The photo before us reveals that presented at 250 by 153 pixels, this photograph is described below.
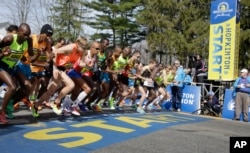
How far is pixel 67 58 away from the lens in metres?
8.95

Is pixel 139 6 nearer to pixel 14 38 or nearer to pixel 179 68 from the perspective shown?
pixel 179 68

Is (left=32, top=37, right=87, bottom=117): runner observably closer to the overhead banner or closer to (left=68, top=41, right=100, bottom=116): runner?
(left=68, top=41, right=100, bottom=116): runner

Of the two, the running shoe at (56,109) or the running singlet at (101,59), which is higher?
the running singlet at (101,59)

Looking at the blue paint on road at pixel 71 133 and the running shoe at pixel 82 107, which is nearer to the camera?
the blue paint on road at pixel 71 133

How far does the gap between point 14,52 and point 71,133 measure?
Result: 6.63 feet

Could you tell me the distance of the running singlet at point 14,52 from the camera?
7402 millimetres

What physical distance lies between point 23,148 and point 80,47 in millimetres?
3490

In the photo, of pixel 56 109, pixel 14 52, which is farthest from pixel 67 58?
pixel 14 52

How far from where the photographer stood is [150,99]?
13961mm

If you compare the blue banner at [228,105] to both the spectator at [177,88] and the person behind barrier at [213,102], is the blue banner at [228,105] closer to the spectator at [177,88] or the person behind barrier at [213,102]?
the person behind barrier at [213,102]

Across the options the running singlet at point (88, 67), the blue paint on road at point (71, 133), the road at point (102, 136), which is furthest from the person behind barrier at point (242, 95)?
the running singlet at point (88, 67)

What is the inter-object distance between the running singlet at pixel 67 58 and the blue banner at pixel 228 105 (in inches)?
312

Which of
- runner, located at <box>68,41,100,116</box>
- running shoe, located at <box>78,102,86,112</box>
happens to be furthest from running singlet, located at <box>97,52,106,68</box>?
running shoe, located at <box>78,102,86,112</box>

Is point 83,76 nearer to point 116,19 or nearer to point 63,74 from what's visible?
point 63,74
